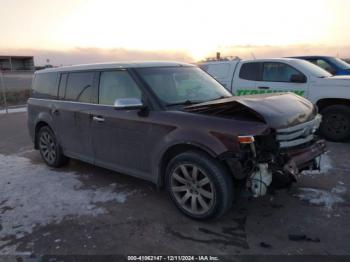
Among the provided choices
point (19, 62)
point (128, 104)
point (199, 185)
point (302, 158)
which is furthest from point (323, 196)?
point (19, 62)

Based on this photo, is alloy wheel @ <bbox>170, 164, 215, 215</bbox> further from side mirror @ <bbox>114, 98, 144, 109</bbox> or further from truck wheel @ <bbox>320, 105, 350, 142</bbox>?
truck wheel @ <bbox>320, 105, 350, 142</bbox>

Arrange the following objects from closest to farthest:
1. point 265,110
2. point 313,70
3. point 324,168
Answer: point 265,110 → point 324,168 → point 313,70

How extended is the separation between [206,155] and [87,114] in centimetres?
210

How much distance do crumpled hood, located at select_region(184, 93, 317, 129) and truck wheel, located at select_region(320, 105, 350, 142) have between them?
139 inches

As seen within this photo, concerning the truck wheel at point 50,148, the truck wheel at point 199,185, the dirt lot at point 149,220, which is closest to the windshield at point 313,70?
the dirt lot at point 149,220

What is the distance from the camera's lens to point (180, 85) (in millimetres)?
4609

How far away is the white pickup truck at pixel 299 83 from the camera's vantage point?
729 centimetres

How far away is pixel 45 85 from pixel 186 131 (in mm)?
3408

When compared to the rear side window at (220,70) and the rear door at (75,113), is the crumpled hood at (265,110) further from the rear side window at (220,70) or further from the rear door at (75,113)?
the rear side window at (220,70)

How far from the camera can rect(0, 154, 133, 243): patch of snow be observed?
4.08m

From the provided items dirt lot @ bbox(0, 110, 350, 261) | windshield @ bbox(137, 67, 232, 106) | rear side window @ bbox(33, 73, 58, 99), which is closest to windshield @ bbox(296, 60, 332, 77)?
dirt lot @ bbox(0, 110, 350, 261)

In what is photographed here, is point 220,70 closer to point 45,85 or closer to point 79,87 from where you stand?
point 45,85

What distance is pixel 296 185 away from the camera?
4.87 meters

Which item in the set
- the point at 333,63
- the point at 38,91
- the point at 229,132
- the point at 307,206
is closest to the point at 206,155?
the point at 229,132
